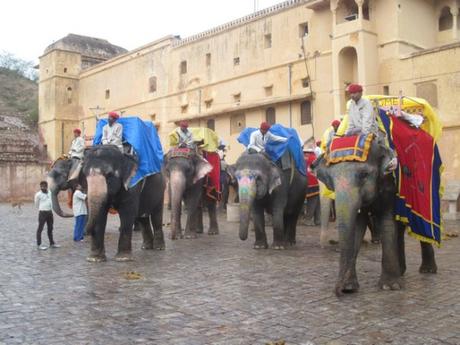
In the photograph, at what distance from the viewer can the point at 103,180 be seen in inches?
Answer: 350

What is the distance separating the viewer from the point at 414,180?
7.30m

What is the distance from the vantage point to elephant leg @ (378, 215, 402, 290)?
705 centimetres

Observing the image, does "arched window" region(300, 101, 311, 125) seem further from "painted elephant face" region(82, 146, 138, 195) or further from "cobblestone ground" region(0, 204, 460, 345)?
"painted elephant face" region(82, 146, 138, 195)

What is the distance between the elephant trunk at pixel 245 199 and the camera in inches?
385

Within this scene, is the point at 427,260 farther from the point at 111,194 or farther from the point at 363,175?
the point at 111,194

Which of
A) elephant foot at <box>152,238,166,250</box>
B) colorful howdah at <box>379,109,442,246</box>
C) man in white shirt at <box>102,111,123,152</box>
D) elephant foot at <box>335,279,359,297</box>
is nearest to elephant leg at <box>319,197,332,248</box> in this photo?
elephant foot at <box>152,238,166,250</box>

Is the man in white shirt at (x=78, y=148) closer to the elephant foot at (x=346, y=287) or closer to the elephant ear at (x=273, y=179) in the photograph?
the elephant ear at (x=273, y=179)

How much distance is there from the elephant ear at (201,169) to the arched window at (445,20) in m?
21.1

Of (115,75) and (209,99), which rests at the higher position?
(115,75)

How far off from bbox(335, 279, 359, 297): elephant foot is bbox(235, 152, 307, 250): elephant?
119 inches

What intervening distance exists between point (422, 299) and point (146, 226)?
591 cm

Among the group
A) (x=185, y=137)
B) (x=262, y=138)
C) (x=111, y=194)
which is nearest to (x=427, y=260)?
(x=262, y=138)

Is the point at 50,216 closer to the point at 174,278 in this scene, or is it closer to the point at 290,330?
the point at 174,278

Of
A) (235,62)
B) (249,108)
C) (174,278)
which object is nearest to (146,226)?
(174,278)
